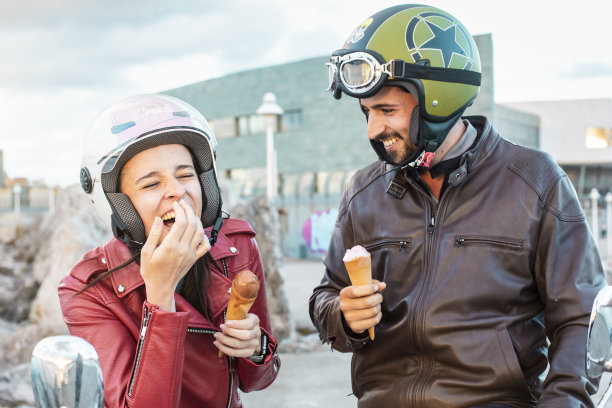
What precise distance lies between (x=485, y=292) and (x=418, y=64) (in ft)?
3.02

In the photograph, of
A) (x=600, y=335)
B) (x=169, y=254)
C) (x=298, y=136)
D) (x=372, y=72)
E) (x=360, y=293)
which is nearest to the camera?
(x=600, y=335)

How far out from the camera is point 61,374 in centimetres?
111

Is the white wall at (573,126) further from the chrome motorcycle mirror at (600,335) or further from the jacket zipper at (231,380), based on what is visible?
the chrome motorcycle mirror at (600,335)

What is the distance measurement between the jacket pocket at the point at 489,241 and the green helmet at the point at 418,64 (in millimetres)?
335

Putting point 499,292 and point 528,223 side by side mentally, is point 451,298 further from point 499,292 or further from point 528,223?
point 528,223

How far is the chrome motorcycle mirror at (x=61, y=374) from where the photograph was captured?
111 centimetres

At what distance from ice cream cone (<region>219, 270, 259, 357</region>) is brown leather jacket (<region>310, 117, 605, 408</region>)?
1.71 feet

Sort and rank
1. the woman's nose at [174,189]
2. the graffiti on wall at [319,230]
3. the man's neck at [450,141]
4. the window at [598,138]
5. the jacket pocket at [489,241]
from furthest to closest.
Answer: the window at [598,138] < the graffiti on wall at [319,230] < the man's neck at [450,141] < the jacket pocket at [489,241] < the woman's nose at [174,189]

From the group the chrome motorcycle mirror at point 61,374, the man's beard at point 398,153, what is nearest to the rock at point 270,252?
the man's beard at point 398,153

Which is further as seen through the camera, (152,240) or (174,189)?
(174,189)

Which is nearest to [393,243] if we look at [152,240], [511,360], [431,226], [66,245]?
[431,226]

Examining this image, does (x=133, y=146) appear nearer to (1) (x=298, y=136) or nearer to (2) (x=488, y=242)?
(2) (x=488, y=242)

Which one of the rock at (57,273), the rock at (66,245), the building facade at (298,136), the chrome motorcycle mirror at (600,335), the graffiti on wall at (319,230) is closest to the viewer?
the chrome motorcycle mirror at (600,335)

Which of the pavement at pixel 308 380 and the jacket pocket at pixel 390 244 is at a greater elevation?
the jacket pocket at pixel 390 244
